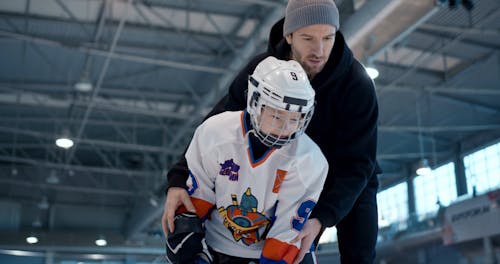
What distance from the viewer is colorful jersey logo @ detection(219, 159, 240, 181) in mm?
2178

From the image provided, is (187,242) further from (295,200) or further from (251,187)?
(295,200)

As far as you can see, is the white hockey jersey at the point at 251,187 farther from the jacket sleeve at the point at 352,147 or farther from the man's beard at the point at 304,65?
the man's beard at the point at 304,65

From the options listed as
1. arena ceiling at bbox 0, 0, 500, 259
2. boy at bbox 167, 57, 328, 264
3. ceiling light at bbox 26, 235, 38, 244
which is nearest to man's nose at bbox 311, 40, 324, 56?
boy at bbox 167, 57, 328, 264

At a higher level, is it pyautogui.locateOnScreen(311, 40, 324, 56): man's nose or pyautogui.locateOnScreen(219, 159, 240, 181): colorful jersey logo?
pyautogui.locateOnScreen(311, 40, 324, 56): man's nose

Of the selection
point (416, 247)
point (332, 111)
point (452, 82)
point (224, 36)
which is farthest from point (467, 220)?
point (332, 111)

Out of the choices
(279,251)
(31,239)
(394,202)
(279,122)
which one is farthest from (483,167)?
(279,122)

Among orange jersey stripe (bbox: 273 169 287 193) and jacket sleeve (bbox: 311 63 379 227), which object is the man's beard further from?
orange jersey stripe (bbox: 273 169 287 193)

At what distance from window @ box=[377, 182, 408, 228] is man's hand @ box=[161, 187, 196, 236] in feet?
71.4

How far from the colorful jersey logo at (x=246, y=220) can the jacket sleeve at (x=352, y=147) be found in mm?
185

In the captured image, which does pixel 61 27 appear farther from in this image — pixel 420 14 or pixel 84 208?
pixel 84 208

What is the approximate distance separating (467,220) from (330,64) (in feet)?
38.9

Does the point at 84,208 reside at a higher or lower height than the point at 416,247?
higher

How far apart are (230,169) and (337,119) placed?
51 cm

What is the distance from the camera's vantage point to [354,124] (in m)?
2.44
